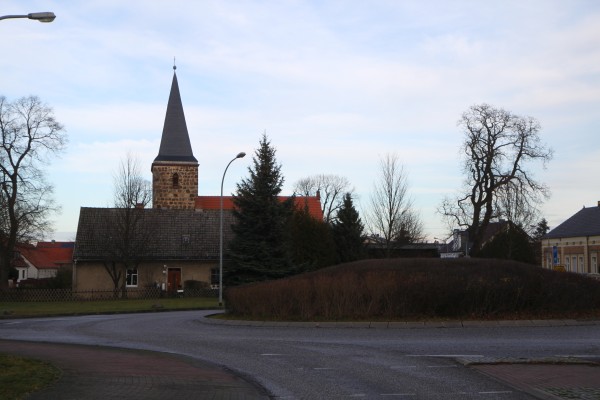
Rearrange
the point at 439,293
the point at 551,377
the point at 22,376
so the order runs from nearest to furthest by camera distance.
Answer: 1. the point at 551,377
2. the point at 22,376
3. the point at 439,293

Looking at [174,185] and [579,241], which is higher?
[174,185]

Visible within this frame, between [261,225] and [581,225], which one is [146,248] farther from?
[581,225]

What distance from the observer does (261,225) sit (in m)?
40.8

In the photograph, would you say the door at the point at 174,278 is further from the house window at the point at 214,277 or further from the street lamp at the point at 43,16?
the street lamp at the point at 43,16

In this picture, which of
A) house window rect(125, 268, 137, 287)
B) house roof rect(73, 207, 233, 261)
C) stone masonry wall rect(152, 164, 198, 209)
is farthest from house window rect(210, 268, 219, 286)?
stone masonry wall rect(152, 164, 198, 209)

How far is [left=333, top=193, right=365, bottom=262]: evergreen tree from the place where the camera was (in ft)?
178

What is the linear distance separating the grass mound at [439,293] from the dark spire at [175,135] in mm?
56960

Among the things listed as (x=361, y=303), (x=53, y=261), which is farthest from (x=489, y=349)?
(x=53, y=261)

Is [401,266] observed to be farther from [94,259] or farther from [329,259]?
[94,259]

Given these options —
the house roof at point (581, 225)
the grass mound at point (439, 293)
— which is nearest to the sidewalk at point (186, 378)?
the grass mound at point (439, 293)

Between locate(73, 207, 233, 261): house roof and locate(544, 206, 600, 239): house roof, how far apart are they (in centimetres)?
3702

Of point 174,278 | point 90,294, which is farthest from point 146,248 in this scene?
point 90,294

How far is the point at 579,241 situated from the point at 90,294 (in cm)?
4962

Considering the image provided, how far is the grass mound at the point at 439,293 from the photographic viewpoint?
859 inches
